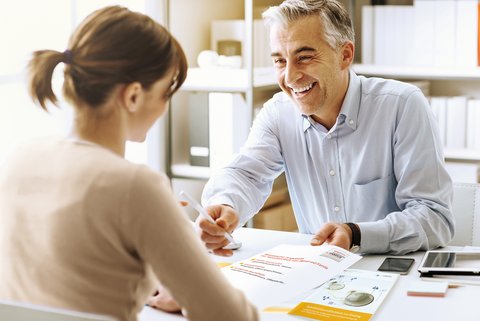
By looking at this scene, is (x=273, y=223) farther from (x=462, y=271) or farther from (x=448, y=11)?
(x=462, y=271)

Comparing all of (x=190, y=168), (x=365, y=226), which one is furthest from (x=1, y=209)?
(x=190, y=168)

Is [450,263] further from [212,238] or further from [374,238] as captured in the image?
[212,238]

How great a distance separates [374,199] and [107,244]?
1.31 metres

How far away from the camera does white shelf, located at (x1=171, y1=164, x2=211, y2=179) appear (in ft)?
11.0

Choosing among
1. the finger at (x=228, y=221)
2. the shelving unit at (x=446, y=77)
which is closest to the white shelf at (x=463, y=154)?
the shelving unit at (x=446, y=77)

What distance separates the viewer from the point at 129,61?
109 cm

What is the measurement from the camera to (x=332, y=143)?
227 centimetres

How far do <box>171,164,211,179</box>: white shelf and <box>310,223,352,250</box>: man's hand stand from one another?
4.95ft

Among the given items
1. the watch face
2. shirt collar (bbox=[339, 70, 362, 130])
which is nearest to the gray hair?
shirt collar (bbox=[339, 70, 362, 130])

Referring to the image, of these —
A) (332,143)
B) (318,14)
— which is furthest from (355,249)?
(318,14)

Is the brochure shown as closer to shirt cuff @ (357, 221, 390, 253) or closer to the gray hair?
shirt cuff @ (357, 221, 390, 253)

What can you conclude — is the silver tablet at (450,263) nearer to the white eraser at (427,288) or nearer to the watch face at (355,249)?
the white eraser at (427,288)

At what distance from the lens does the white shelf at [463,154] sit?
3352 mm

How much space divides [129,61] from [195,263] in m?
0.31
